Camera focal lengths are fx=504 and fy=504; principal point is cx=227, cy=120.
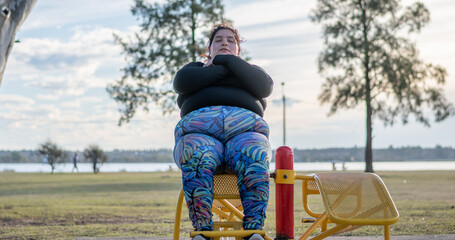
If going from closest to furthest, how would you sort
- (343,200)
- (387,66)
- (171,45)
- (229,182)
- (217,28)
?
(229,182), (343,200), (217,28), (171,45), (387,66)

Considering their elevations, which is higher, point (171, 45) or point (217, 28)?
point (171, 45)

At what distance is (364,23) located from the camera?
25781mm

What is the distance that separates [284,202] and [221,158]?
0.57 m

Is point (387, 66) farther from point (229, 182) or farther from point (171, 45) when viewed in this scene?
point (229, 182)

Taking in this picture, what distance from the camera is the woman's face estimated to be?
360 centimetres

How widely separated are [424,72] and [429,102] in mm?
1561

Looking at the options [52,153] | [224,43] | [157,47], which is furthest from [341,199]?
[52,153]

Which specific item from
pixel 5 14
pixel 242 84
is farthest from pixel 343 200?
pixel 5 14

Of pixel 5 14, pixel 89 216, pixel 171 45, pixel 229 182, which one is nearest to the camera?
pixel 229 182

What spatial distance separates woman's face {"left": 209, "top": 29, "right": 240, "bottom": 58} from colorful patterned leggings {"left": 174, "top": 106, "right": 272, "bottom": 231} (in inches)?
24.1

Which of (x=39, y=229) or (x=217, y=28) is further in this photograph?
(x=39, y=229)

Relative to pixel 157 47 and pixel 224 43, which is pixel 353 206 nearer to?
pixel 224 43

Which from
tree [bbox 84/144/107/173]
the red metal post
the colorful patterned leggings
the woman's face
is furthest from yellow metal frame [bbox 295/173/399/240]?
tree [bbox 84/144/107/173]

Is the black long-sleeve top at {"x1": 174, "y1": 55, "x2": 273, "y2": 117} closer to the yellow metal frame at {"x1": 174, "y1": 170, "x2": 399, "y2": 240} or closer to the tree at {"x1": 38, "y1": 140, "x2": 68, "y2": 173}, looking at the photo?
the yellow metal frame at {"x1": 174, "y1": 170, "x2": 399, "y2": 240}
